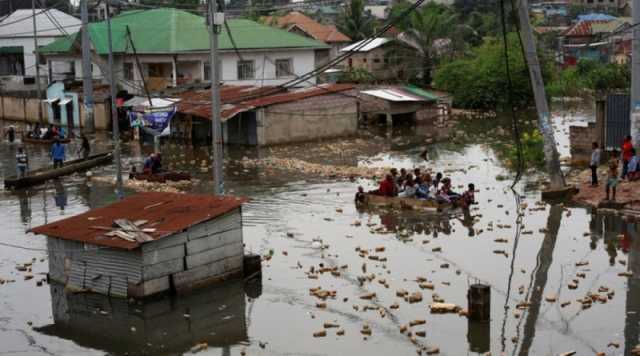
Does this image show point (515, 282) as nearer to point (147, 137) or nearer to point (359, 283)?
point (359, 283)

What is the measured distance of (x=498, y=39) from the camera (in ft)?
216

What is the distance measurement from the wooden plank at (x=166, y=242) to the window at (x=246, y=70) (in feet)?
124

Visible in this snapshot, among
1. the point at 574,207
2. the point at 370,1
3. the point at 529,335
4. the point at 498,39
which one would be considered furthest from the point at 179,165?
the point at 370,1

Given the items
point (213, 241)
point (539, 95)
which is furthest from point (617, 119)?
point (213, 241)

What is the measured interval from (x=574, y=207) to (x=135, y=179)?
1538 centimetres

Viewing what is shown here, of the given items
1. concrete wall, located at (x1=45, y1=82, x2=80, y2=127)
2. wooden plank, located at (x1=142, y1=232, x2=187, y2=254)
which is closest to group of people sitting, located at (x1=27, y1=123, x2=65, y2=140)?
concrete wall, located at (x1=45, y1=82, x2=80, y2=127)

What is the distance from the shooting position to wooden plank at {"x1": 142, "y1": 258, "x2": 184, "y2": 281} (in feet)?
61.6

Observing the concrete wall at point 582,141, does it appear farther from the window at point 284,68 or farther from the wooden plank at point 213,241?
the window at point 284,68

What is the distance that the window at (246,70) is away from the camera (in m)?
56.2

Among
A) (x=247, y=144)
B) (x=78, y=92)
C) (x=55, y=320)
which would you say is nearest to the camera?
(x=55, y=320)

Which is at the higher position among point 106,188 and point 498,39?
point 498,39

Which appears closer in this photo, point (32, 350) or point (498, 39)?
point (32, 350)

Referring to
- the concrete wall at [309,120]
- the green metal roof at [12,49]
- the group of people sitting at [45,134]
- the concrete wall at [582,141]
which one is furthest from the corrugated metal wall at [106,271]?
the green metal roof at [12,49]

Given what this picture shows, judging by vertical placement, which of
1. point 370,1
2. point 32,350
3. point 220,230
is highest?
point 370,1
